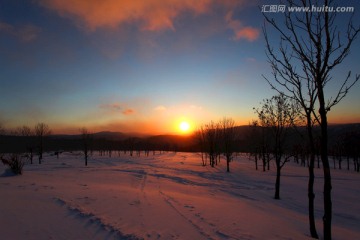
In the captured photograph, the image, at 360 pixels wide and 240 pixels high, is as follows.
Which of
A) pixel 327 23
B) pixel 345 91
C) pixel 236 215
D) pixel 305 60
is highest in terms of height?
pixel 327 23

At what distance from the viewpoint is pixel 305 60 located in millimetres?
6105

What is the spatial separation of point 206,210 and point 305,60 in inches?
242

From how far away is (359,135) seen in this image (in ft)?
156

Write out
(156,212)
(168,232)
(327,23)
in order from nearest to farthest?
(327,23)
(168,232)
(156,212)

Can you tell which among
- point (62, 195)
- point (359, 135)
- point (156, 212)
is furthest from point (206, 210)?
point (359, 135)

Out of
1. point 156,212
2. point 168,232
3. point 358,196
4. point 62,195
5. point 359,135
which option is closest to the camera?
point 168,232

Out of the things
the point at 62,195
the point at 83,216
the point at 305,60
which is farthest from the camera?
the point at 62,195

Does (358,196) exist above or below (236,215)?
below

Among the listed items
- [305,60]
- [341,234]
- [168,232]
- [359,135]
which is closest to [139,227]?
[168,232]

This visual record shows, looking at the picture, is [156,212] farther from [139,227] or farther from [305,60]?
[305,60]

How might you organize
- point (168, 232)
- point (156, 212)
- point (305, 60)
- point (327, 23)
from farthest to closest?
point (156, 212), point (168, 232), point (305, 60), point (327, 23)

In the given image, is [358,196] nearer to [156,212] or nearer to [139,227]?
[156,212]

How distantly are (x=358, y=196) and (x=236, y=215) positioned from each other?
1544cm

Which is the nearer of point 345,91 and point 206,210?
point 345,91
